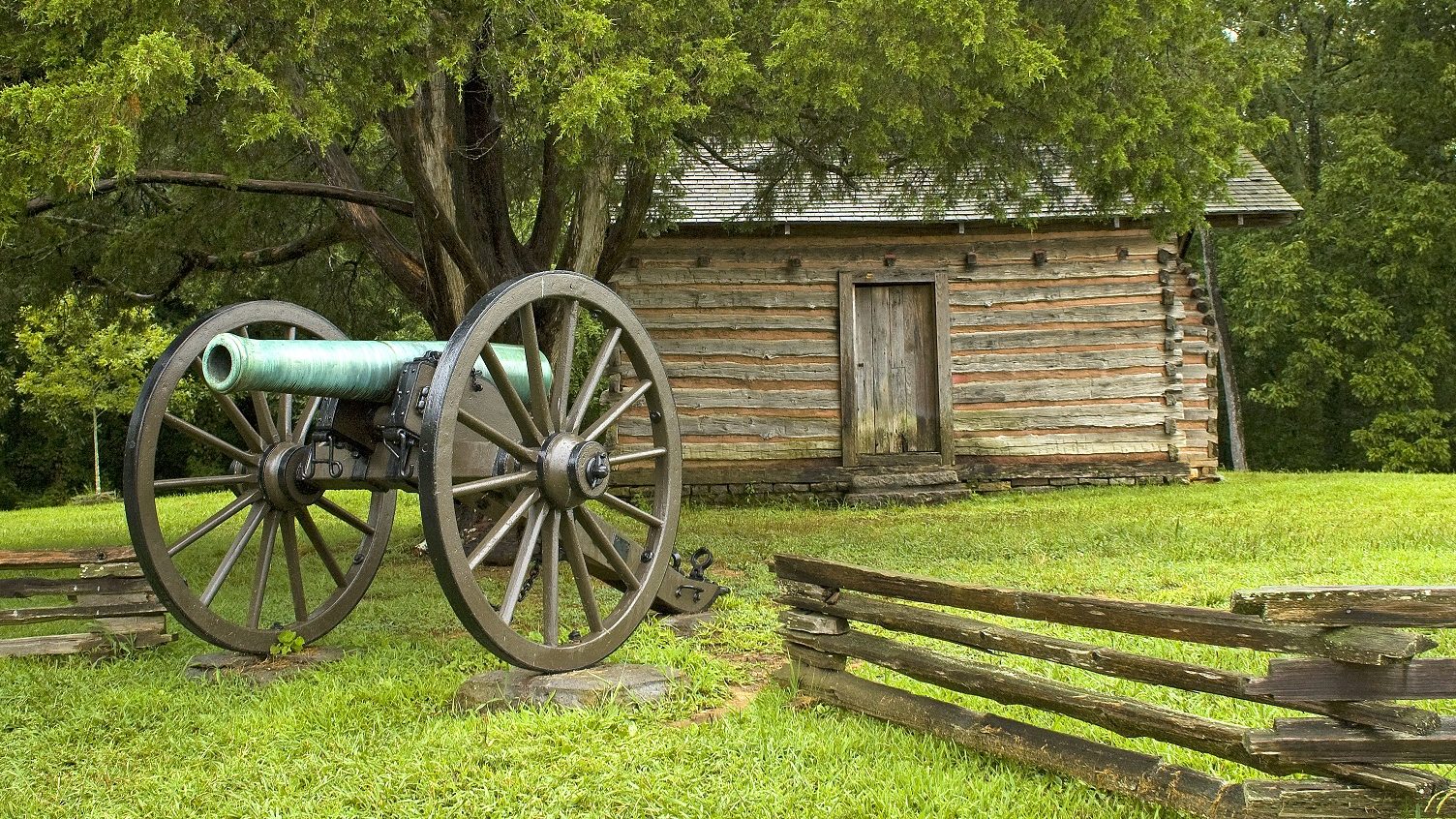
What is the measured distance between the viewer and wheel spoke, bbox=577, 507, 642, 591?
5.05 m

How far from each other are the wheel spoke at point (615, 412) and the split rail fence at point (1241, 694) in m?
1.49

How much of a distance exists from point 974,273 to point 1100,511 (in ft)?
12.6

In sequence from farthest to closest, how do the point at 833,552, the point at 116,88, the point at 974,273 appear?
1. the point at 974,273
2. the point at 833,552
3. the point at 116,88

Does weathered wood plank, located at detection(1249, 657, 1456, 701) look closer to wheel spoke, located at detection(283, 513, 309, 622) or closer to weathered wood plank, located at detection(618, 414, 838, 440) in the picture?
wheel spoke, located at detection(283, 513, 309, 622)

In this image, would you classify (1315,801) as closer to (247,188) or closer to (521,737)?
(521,737)

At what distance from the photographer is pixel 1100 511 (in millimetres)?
11703

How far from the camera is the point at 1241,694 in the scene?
11.1 ft

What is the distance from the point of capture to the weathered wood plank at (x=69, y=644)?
19.5 feet

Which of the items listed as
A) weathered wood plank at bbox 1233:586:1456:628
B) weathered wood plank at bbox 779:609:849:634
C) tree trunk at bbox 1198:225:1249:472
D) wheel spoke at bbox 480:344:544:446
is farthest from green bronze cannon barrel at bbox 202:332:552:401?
tree trunk at bbox 1198:225:1249:472

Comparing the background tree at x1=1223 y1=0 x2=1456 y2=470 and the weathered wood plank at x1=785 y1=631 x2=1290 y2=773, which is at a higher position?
the background tree at x1=1223 y1=0 x2=1456 y2=470

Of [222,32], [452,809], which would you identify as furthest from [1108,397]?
[452,809]

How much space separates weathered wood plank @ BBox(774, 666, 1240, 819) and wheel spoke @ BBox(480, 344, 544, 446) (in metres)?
1.57

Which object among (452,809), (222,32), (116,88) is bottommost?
(452,809)

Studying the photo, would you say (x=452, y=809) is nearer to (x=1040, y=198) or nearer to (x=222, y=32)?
(x=222, y=32)
